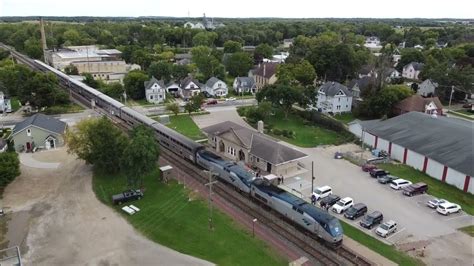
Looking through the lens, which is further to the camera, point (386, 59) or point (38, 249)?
point (386, 59)

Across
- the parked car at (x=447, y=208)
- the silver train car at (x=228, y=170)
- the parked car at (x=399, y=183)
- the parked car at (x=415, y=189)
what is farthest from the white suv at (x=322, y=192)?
the parked car at (x=447, y=208)

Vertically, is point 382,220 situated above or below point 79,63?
below

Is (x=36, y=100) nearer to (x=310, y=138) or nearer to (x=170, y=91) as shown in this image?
(x=170, y=91)

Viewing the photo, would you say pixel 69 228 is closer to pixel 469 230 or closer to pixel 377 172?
pixel 377 172

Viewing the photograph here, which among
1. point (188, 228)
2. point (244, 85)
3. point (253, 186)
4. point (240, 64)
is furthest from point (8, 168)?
point (240, 64)

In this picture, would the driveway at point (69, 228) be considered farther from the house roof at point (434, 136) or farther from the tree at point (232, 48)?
the tree at point (232, 48)

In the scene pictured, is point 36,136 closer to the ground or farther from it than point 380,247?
farther from it

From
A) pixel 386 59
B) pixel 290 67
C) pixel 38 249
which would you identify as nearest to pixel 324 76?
pixel 290 67

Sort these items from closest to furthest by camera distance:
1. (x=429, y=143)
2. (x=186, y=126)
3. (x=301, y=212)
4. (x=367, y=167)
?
(x=301, y=212)
(x=367, y=167)
(x=429, y=143)
(x=186, y=126)

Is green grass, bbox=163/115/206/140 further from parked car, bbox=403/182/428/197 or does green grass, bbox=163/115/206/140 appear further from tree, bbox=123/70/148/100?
parked car, bbox=403/182/428/197
